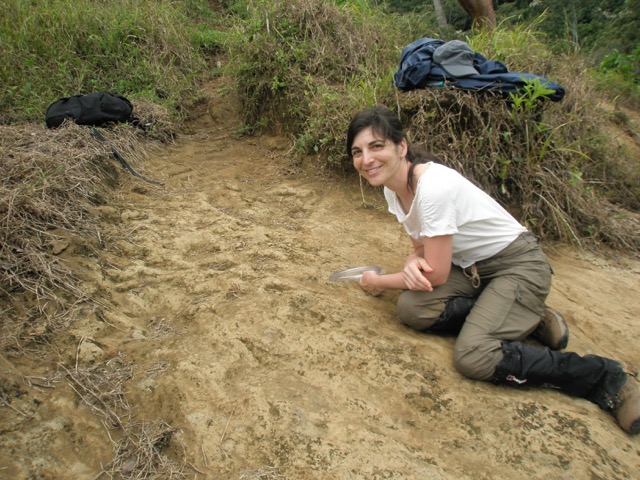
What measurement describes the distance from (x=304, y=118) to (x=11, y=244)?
251 cm

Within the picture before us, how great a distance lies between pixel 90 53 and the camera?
4574mm

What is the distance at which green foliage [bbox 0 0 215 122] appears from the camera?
4.21 metres

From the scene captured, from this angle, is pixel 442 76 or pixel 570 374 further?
pixel 442 76

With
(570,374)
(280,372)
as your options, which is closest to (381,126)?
(280,372)

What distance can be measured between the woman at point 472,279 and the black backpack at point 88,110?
2.47 m

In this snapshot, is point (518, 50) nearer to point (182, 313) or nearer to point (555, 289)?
point (555, 289)

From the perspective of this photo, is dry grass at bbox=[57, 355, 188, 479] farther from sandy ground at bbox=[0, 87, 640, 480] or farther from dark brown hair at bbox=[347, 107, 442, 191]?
dark brown hair at bbox=[347, 107, 442, 191]

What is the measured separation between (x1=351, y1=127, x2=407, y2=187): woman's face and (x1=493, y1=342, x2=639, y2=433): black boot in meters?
0.89

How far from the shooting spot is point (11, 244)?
2.17m

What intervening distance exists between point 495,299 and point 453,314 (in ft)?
0.66

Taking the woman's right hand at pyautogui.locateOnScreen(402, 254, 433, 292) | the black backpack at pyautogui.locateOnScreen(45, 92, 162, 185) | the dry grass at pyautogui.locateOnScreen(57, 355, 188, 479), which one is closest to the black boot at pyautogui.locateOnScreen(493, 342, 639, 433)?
the woman's right hand at pyautogui.locateOnScreen(402, 254, 433, 292)

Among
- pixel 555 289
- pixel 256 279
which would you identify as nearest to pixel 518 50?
pixel 555 289

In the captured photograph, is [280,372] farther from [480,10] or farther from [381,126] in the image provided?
[480,10]

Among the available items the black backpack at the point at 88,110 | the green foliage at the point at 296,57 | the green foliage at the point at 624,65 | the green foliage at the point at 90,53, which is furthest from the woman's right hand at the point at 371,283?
the green foliage at the point at 624,65
